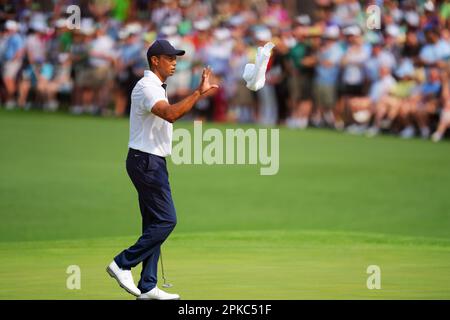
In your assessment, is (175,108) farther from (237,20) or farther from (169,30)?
(237,20)

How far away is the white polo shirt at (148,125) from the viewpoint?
9930 mm

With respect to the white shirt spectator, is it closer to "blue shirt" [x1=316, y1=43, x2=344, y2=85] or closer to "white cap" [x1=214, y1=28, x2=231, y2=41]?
"white cap" [x1=214, y1=28, x2=231, y2=41]

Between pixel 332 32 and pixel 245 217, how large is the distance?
498 inches

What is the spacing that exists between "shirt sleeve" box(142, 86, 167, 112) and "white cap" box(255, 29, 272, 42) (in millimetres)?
19866

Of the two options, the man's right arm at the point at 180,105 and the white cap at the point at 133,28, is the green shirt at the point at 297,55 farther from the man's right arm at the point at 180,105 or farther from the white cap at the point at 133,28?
the man's right arm at the point at 180,105

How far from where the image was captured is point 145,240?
1002 cm

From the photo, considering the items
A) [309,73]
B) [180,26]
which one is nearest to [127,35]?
[180,26]

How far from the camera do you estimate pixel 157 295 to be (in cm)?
991

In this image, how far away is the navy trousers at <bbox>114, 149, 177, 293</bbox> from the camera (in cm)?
999

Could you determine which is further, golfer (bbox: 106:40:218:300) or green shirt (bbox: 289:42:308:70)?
green shirt (bbox: 289:42:308:70)

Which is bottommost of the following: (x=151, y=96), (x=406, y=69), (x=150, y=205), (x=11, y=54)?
(x=150, y=205)

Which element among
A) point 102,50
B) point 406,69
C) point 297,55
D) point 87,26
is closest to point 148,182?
point 406,69

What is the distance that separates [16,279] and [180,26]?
2193cm

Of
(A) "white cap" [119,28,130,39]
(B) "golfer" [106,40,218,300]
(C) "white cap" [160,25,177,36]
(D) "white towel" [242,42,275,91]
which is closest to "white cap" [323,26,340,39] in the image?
(C) "white cap" [160,25,177,36]
